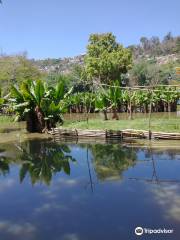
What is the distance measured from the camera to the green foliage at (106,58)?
48.1 metres

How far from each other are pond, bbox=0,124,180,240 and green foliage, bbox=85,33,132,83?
35.6 metres

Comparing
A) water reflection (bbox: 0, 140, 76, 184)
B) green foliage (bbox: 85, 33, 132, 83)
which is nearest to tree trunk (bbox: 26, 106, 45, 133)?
water reflection (bbox: 0, 140, 76, 184)

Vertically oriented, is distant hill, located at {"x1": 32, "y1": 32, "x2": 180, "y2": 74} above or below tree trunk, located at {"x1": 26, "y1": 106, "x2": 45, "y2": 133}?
above

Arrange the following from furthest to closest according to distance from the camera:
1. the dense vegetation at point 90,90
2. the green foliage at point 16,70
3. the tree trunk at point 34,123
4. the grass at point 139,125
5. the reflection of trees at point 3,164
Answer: the green foliage at point 16,70
the tree trunk at point 34,123
the dense vegetation at point 90,90
the grass at point 139,125
the reflection of trees at point 3,164

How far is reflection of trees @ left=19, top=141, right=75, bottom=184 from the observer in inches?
391

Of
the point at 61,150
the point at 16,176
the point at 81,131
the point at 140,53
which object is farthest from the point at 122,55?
the point at 140,53

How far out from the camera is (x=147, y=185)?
333 inches

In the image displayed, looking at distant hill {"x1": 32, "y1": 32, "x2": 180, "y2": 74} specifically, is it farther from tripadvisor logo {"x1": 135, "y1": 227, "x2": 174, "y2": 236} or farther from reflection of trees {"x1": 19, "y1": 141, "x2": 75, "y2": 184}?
tripadvisor logo {"x1": 135, "y1": 227, "x2": 174, "y2": 236}

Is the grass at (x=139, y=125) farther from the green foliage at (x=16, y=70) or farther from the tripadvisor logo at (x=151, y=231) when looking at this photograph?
the green foliage at (x=16, y=70)

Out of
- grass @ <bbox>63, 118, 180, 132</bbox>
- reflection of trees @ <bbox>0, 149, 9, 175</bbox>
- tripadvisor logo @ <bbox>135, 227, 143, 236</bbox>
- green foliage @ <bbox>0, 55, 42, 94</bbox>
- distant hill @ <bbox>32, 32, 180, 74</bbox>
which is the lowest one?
tripadvisor logo @ <bbox>135, 227, 143, 236</bbox>

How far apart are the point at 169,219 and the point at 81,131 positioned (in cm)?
1052

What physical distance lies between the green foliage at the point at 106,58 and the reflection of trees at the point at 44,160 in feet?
111

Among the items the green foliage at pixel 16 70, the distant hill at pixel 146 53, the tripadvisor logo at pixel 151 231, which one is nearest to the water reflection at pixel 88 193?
the tripadvisor logo at pixel 151 231

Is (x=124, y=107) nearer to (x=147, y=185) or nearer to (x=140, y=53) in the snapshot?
(x=147, y=185)
